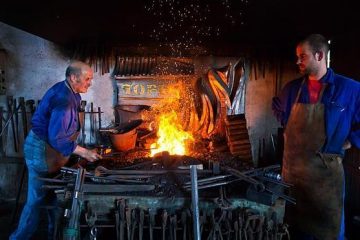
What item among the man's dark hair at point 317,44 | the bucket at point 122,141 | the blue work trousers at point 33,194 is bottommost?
the blue work trousers at point 33,194

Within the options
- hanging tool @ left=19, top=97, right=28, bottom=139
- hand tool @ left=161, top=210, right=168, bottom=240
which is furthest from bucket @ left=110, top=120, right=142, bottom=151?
hand tool @ left=161, top=210, right=168, bottom=240

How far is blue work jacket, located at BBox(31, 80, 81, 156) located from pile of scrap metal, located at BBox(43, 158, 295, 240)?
468 mm

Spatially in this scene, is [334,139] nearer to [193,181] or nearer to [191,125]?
[193,181]

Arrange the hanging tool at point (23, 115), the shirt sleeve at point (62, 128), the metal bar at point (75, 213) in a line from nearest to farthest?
1. the metal bar at point (75, 213)
2. the shirt sleeve at point (62, 128)
3. the hanging tool at point (23, 115)

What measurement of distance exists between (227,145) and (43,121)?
288 centimetres

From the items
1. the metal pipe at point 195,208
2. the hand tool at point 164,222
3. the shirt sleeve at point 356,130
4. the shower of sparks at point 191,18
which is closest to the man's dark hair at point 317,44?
the shirt sleeve at point 356,130

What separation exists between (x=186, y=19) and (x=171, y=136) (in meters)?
2.08

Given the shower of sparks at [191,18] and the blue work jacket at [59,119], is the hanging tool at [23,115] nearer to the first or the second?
the blue work jacket at [59,119]

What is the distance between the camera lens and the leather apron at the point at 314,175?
111 inches

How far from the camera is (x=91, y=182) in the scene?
2.65m

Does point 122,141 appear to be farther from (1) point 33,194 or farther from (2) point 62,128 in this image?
(2) point 62,128

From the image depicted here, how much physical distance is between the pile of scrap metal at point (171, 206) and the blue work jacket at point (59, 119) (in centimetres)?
47

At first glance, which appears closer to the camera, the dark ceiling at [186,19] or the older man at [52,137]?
the older man at [52,137]

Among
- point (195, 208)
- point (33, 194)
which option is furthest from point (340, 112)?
point (33, 194)
